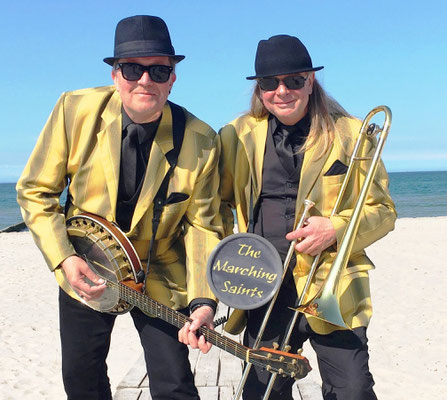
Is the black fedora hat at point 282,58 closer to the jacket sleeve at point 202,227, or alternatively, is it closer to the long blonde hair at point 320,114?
the long blonde hair at point 320,114

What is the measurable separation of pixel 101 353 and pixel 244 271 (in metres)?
1.02

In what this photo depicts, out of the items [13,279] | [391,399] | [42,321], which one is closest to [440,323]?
[391,399]

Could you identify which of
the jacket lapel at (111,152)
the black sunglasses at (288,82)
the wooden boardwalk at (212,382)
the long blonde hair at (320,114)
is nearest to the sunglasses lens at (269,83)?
the black sunglasses at (288,82)

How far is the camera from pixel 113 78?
333 cm

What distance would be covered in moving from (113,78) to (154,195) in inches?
27.2

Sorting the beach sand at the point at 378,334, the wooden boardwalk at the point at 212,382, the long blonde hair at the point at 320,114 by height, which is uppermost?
the long blonde hair at the point at 320,114

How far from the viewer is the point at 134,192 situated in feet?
11.0

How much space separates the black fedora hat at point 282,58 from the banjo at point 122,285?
3.94 ft

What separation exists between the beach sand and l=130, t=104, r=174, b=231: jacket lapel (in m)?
4.06

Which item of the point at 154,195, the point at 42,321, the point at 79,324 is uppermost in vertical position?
the point at 154,195

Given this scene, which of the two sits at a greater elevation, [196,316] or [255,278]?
[255,278]

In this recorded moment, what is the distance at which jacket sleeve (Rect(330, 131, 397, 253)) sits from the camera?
10.7ft

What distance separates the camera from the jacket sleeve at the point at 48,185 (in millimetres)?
3301

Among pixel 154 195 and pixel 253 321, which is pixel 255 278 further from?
pixel 154 195
